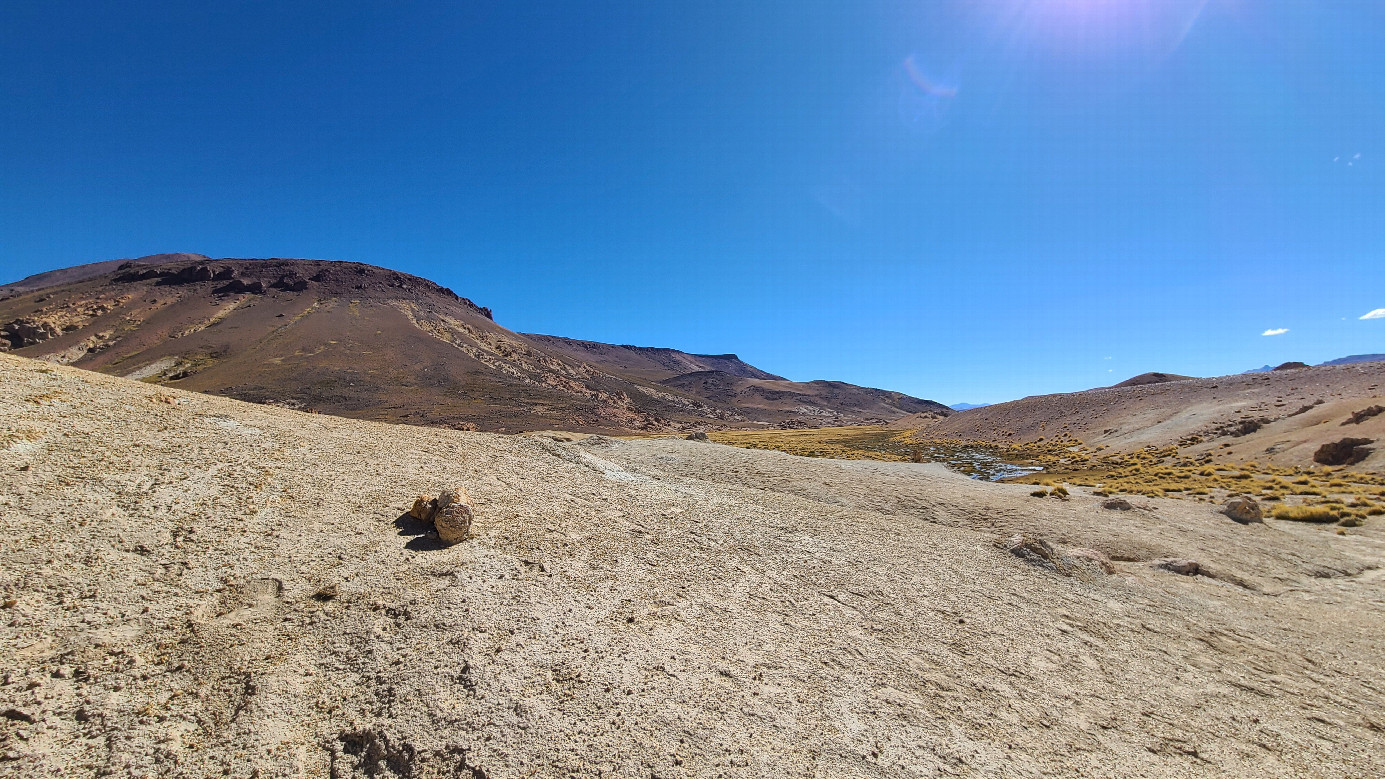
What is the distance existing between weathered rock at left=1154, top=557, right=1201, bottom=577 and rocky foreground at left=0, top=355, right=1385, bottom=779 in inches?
3.5

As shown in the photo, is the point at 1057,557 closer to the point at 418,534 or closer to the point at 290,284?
the point at 418,534

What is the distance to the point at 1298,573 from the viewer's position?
12367 millimetres

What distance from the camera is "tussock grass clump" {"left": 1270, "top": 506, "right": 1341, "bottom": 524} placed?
16.7 meters

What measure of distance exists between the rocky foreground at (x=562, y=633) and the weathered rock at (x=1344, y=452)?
19.8 metres

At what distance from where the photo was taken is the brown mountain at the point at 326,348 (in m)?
72.6

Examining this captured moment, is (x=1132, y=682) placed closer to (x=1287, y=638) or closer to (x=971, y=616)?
(x=971, y=616)

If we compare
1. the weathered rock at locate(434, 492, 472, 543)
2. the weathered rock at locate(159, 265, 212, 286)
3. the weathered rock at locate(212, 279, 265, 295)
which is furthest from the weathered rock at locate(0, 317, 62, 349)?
the weathered rock at locate(434, 492, 472, 543)

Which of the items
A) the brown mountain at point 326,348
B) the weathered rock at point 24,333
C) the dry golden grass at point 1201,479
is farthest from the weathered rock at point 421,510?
the weathered rock at point 24,333

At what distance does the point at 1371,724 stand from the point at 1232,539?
1006 centimetres

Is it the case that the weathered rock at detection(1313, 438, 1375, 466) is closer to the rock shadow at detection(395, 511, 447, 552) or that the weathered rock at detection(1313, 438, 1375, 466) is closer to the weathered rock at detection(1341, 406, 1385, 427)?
the weathered rock at detection(1341, 406, 1385, 427)

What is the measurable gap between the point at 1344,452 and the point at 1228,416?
1950cm

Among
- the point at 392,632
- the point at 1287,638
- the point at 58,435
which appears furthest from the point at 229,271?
Answer: the point at 1287,638

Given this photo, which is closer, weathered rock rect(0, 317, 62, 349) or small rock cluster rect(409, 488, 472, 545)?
small rock cluster rect(409, 488, 472, 545)

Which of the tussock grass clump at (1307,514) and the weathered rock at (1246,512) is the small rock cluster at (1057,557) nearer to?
the weathered rock at (1246,512)
